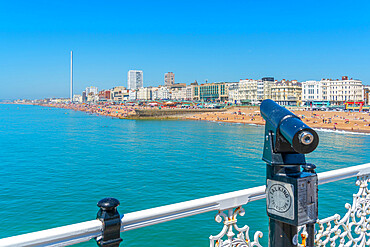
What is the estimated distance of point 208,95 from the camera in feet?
474

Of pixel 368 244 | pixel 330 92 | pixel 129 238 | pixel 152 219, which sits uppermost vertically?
pixel 330 92

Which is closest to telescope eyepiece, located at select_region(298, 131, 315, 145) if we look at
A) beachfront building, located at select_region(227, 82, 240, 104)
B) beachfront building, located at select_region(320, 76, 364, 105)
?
beachfront building, located at select_region(320, 76, 364, 105)

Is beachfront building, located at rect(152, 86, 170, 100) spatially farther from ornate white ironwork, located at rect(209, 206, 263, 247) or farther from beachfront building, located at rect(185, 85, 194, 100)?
ornate white ironwork, located at rect(209, 206, 263, 247)

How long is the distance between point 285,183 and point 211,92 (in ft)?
464

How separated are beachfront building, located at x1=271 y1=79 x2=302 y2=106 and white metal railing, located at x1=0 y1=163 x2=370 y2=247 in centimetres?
10404

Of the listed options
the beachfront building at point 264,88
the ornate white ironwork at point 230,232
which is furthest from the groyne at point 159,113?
the ornate white ironwork at point 230,232

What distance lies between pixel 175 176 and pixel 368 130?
116ft

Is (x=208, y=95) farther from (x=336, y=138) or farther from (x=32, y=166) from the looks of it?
(x=32, y=166)

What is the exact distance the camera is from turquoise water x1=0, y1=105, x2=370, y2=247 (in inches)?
490

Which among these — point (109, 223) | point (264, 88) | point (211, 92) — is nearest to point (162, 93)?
point (211, 92)

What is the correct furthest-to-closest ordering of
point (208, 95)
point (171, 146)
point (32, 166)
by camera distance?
1. point (208, 95)
2. point (171, 146)
3. point (32, 166)

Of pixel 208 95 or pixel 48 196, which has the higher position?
pixel 208 95

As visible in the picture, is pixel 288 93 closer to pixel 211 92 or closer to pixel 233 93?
pixel 233 93

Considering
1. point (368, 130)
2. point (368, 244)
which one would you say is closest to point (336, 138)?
point (368, 130)
